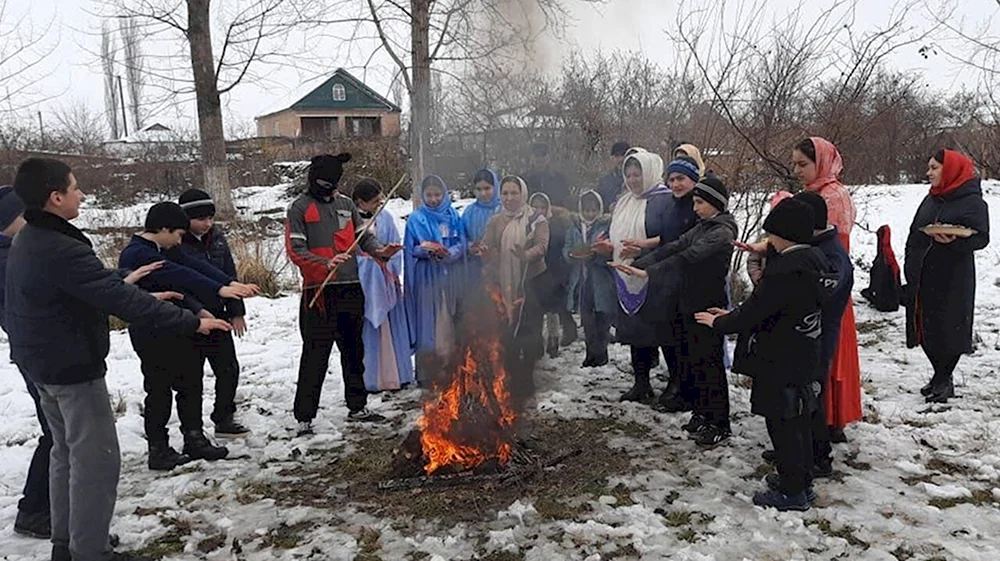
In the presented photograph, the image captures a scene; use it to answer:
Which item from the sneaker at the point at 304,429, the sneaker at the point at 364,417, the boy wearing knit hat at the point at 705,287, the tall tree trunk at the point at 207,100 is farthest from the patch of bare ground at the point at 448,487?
the tall tree trunk at the point at 207,100

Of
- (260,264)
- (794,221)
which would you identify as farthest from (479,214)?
(260,264)

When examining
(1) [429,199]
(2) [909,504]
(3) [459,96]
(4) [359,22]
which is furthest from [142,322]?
(4) [359,22]

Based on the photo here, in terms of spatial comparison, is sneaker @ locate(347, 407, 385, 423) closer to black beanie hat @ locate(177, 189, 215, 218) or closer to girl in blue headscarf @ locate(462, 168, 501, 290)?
girl in blue headscarf @ locate(462, 168, 501, 290)

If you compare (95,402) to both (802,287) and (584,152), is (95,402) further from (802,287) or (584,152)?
(584,152)

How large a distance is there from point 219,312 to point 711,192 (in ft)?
12.3

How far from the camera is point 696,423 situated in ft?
16.6

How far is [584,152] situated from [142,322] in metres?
6.36

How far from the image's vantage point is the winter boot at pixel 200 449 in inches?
189

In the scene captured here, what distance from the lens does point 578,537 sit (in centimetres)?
361

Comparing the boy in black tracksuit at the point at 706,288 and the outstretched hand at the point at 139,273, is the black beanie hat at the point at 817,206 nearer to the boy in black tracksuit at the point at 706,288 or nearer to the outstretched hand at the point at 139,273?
the boy in black tracksuit at the point at 706,288

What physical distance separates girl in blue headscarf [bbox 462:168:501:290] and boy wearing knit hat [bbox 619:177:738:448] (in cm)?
177

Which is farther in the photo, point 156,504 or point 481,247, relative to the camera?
point 481,247

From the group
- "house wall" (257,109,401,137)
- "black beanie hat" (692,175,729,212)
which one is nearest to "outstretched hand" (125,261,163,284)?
"black beanie hat" (692,175,729,212)

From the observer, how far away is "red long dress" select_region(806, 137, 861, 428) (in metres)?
4.39
